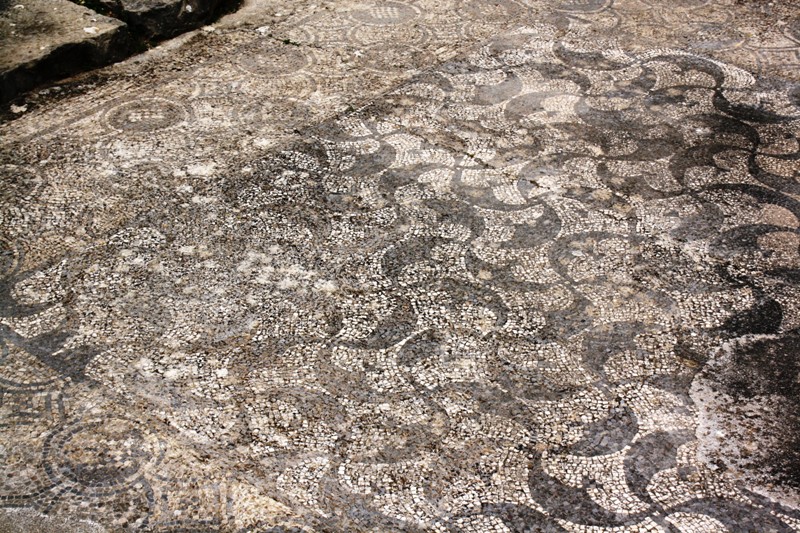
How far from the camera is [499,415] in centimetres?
186

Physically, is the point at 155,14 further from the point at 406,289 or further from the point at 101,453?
the point at 101,453

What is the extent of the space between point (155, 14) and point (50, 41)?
49 cm

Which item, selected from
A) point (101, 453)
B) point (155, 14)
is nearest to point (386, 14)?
point (155, 14)

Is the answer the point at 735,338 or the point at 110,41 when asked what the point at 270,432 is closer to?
the point at 735,338

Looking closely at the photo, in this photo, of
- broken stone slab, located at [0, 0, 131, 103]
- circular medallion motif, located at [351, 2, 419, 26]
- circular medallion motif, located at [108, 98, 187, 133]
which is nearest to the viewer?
circular medallion motif, located at [108, 98, 187, 133]

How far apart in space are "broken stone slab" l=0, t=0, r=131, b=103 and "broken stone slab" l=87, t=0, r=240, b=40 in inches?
3.9

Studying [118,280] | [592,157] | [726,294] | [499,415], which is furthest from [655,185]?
[118,280]

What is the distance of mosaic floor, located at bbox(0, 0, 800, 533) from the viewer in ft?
5.57

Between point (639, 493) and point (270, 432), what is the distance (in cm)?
84

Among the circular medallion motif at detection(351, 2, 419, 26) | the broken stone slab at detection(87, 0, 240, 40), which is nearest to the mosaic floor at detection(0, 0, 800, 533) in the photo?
the broken stone slab at detection(87, 0, 240, 40)

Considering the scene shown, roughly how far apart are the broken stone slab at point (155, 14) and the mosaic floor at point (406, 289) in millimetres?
123

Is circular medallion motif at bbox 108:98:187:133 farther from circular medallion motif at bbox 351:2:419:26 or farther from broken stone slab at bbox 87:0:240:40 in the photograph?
circular medallion motif at bbox 351:2:419:26

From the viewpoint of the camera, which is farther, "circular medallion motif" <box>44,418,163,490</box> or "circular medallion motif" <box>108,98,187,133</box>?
"circular medallion motif" <box>108,98,187,133</box>

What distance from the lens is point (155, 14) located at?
3.44 meters
